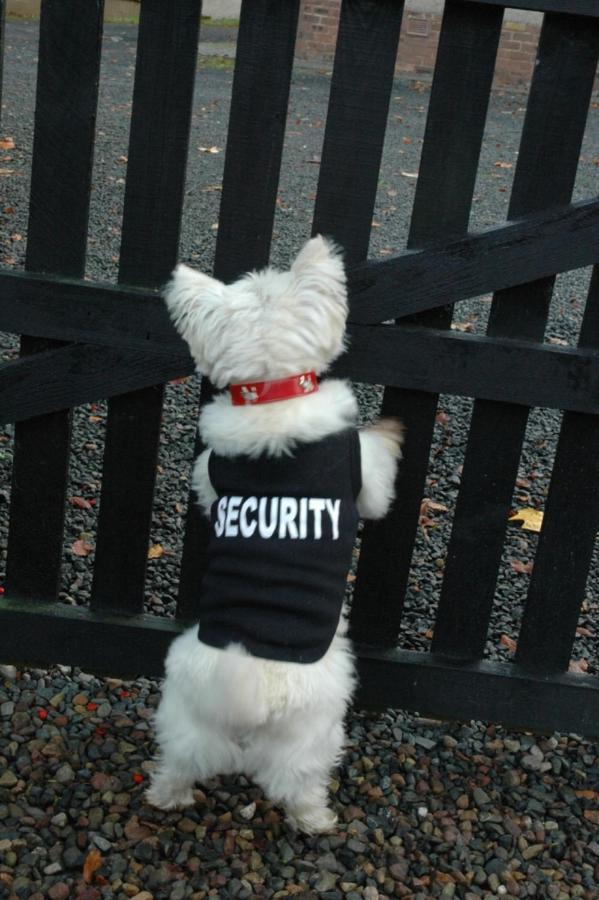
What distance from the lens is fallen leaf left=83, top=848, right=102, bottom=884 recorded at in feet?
8.30

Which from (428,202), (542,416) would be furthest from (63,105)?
(542,416)

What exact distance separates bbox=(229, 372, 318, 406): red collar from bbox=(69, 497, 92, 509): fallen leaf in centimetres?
184

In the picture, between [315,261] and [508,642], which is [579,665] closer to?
[508,642]

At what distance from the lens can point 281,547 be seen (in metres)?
2.46

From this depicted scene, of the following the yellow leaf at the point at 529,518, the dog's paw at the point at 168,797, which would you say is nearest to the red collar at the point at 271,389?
the dog's paw at the point at 168,797

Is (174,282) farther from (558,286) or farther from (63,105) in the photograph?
(558,286)

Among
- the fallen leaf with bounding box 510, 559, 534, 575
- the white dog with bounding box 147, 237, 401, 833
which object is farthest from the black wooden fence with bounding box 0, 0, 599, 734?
the fallen leaf with bounding box 510, 559, 534, 575

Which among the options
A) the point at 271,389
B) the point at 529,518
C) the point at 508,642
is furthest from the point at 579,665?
the point at 271,389

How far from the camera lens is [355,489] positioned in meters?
2.58

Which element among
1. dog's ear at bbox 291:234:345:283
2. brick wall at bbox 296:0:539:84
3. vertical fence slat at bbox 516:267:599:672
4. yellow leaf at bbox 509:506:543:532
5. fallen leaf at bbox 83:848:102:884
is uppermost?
brick wall at bbox 296:0:539:84

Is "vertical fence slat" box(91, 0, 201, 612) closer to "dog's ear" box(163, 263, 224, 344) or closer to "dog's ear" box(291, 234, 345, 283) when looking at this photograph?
"dog's ear" box(163, 263, 224, 344)

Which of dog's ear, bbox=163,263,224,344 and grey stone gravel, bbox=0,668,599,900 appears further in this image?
grey stone gravel, bbox=0,668,599,900

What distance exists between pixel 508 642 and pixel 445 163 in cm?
175

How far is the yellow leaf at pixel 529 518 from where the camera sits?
4219 millimetres
